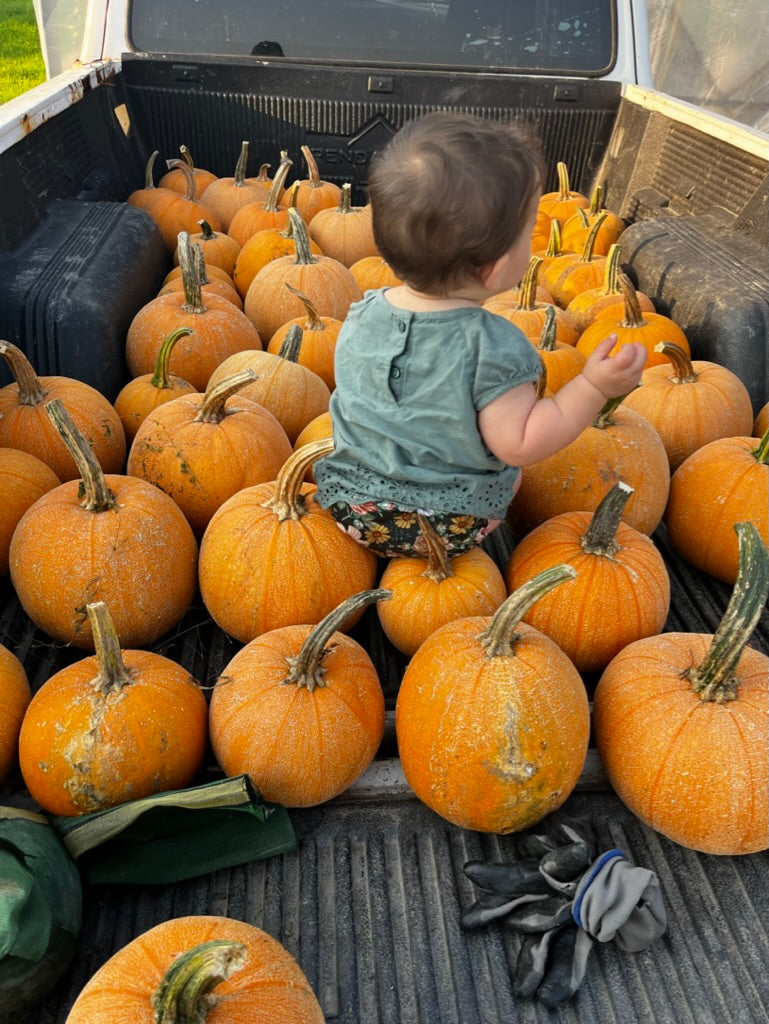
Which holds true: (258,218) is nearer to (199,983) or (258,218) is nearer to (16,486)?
(16,486)

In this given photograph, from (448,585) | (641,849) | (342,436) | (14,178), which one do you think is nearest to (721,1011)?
(641,849)

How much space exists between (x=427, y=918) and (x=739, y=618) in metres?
0.82

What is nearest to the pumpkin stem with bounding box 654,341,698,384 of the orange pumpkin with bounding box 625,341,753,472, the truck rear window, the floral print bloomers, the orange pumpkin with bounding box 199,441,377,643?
the orange pumpkin with bounding box 625,341,753,472

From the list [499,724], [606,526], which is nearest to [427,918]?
[499,724]

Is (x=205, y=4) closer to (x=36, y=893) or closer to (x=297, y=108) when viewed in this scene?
(x=297, y=108)

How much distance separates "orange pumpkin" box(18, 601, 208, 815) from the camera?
1.58m

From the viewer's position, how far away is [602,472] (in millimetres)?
2188

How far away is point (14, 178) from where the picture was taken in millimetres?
2848

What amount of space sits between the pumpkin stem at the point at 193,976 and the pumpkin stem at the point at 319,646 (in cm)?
63

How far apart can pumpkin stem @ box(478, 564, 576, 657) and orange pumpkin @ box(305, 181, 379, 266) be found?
2550mm

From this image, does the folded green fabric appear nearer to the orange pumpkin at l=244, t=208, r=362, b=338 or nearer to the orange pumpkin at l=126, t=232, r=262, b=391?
the orange pumpkin at l=126, t=232, r=262, b=391

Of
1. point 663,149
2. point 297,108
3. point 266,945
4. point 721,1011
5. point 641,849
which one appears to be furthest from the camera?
point 297,108

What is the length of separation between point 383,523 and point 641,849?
2.93 feet

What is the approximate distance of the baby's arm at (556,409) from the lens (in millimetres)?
1469
